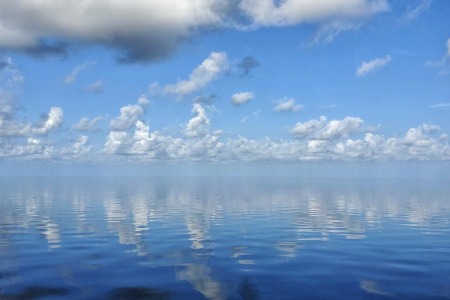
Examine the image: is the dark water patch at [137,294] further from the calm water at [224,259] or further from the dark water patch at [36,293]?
the dark water patch at [36,293]

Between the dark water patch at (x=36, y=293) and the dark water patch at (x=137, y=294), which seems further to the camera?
the dark water patch at (x=137, y=294)

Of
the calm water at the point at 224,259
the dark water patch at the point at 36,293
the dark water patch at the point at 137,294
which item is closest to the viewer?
the dark water patch at the point at 36,293

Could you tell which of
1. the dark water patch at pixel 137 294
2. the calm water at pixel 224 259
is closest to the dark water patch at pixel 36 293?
the calm water at pixel 224 259

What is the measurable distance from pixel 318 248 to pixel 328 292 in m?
13.8

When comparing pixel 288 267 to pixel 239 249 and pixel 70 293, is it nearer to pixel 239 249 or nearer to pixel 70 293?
pixel 239 249

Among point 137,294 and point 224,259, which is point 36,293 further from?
point 224,259

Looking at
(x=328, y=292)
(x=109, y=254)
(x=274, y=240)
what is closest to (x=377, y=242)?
(x=274, y=240)

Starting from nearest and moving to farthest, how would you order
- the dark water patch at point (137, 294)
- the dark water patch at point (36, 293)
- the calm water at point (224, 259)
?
1. the dark water patch at point (36, 293)
2. the dark water patch at point (137, 294)
3. the calm water at point (224, 259)

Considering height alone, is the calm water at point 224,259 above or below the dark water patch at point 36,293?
below

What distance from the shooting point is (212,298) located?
2150cm

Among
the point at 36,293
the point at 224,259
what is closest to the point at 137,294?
the point at 36,293

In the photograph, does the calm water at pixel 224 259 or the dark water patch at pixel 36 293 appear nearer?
the dark water patch at pixel 36 293

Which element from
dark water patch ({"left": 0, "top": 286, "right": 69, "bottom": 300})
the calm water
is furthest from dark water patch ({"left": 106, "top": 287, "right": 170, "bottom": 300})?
dark water patch ({"left": 0, "top": 286, "right": 69, "bottom": 300})

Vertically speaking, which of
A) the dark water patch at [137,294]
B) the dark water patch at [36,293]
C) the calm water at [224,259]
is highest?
the dark water patch at [36,293]
